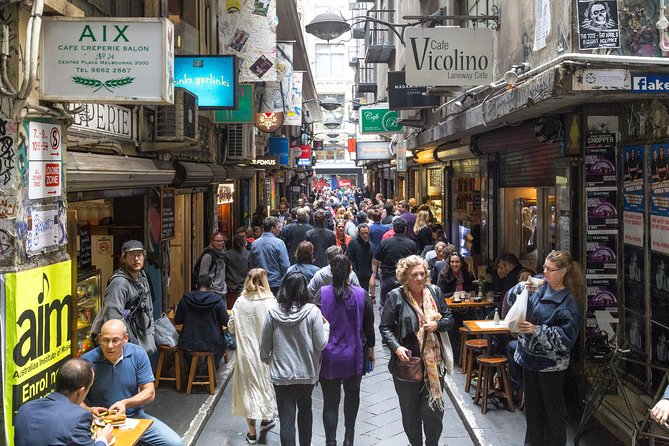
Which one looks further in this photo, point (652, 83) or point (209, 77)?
point (209, 77)

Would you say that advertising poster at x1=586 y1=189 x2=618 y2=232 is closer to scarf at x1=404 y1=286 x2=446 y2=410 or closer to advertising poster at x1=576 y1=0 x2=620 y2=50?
advertising poster at x1=576 y1=0 x2=620 y2=50

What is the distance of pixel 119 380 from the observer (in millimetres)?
4895

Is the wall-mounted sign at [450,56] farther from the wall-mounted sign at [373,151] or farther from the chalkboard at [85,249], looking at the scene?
the wall-mounted sign at [373,151]

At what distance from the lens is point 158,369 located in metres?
8.16

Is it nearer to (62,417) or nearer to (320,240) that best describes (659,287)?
(62,417)

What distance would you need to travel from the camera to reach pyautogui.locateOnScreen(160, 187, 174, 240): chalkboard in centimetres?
993

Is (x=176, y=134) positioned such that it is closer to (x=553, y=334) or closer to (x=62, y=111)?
(x=62, y=111)

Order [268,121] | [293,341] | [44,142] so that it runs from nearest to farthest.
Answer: [44,142] < [293,341] < [268,121]

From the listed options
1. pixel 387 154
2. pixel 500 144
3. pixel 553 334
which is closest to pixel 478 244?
pixel 500 144

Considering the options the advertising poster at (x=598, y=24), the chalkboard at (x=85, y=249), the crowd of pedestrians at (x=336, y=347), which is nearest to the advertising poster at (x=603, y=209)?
the crowd of pedestrians at (x=336, y=347)

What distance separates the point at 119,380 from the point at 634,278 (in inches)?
200

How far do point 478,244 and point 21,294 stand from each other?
34.7 feet

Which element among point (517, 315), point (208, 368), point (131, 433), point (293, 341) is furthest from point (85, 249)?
point (517, 315)

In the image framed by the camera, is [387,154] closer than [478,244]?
No
